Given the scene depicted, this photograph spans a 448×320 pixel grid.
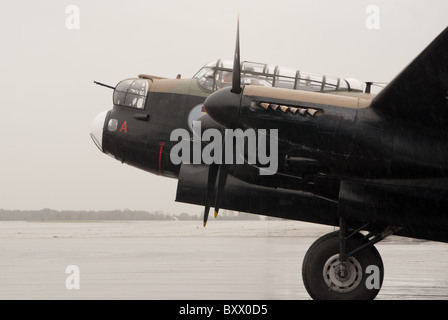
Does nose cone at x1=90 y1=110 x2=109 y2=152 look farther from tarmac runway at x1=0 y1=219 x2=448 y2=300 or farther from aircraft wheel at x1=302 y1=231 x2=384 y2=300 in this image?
aircraft wheel at x1=302 y1=231 x2=384 y2=300

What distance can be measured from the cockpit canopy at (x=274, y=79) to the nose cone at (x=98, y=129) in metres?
2.31

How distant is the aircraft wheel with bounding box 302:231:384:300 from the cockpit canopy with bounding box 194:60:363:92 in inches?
138

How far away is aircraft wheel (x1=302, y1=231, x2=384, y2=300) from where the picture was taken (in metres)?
10.6

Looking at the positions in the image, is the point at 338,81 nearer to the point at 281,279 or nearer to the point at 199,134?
the point at 199,134

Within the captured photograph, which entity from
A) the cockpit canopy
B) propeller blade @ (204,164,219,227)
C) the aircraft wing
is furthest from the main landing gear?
the cockpit canopy

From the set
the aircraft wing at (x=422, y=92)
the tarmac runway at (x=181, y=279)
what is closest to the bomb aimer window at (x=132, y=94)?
the tarmac runway at (x=181, y=279)

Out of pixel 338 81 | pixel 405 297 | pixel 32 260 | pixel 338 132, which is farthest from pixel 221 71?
pixel 32 260

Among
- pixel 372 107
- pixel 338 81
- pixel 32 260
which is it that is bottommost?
pixel 32 260

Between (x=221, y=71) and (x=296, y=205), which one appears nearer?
(x=296, y=205)

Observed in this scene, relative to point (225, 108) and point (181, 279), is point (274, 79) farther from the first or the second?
point (181, 279)

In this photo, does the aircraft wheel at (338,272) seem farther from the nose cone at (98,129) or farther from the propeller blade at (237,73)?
the nose cone at (98,129)

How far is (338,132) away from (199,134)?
8.63 feet

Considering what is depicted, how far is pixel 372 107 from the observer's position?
369 inches

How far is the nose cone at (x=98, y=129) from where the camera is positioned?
13859mm
